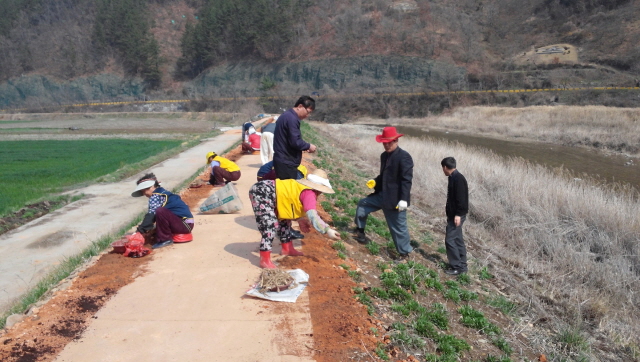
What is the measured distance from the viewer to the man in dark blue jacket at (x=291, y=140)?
636 cm

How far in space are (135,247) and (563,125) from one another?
3520cm

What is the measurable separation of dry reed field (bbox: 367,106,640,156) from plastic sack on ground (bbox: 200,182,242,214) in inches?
990

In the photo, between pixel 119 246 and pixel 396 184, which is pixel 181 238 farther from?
pixel 396 184

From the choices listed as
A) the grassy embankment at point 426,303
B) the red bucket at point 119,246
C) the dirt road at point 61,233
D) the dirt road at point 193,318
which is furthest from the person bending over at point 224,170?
the red bucket at point 119,246

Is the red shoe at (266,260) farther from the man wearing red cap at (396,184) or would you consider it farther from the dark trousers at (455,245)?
the dark trousers at (455,245)

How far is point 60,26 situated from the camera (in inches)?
4040

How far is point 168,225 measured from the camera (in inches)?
265

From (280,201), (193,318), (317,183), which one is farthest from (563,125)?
(193,318)

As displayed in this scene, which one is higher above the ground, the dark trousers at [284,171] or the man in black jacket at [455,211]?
the dark trousers at [284,171]

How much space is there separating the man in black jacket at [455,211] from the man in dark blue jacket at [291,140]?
2143mm

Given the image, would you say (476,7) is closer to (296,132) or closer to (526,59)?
(526,59)

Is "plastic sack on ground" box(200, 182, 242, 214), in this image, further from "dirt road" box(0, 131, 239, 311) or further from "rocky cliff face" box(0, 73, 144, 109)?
"rocky cliff face" box(0, 73, 144, 109)

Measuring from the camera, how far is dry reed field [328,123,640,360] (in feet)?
22.4

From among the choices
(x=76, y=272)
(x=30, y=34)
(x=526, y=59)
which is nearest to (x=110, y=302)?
(x=76, y=272)
